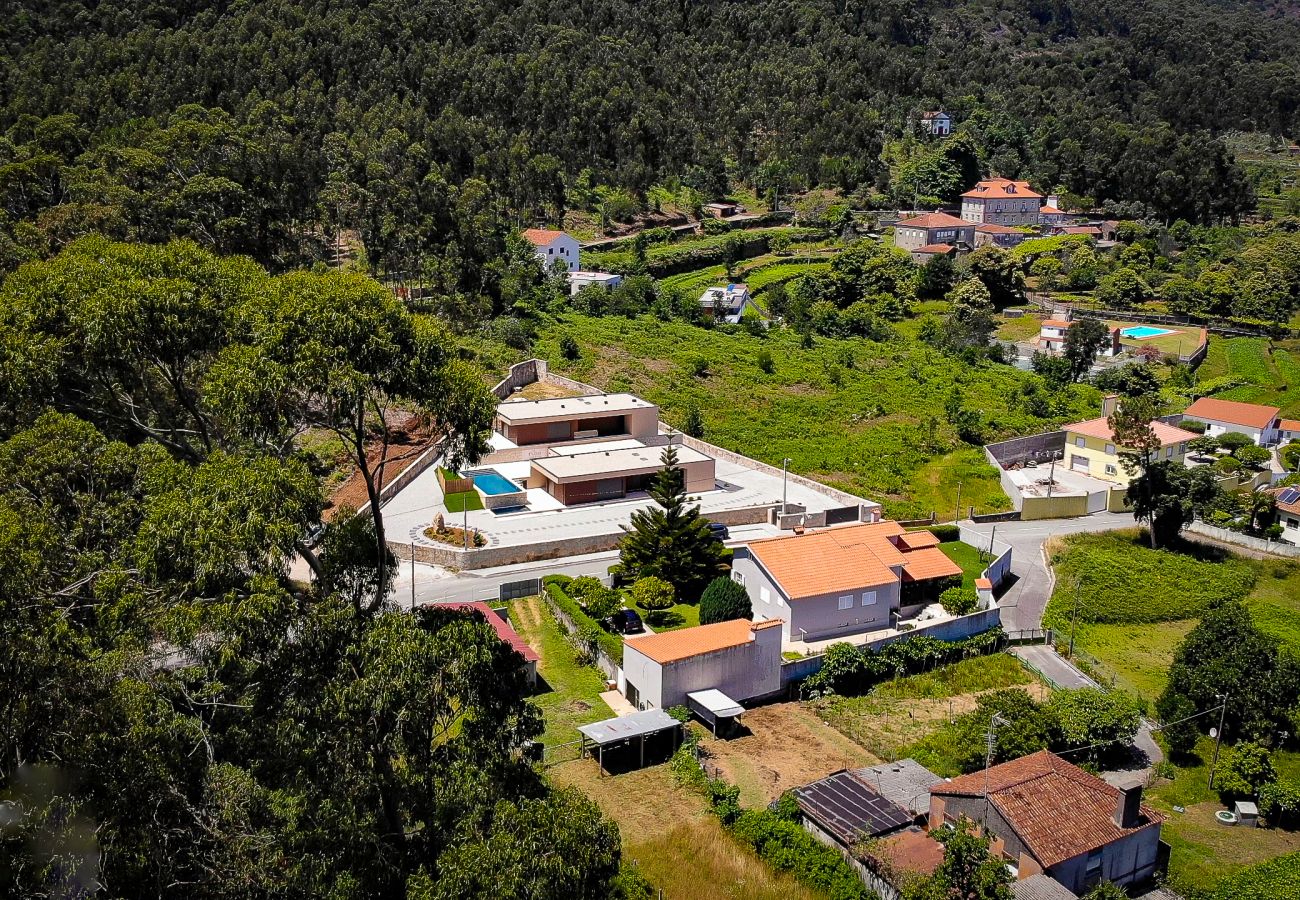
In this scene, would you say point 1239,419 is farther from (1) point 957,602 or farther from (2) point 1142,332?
(1) point 957,602

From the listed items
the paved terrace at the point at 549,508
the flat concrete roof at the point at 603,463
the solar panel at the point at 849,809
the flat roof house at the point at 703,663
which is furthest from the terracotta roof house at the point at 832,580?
the flat concrete roof at the point at 603,463

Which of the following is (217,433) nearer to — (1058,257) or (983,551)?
(983,551)

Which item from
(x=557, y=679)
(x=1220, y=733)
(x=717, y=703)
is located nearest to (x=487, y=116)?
(x=557, y=679)

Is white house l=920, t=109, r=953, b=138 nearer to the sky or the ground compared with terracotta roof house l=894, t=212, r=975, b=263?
nearer to the sky

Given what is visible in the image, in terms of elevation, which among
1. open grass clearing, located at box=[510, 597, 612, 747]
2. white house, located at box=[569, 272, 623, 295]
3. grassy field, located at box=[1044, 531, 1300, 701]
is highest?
white house, located at box=[569, 272, 623, 295]

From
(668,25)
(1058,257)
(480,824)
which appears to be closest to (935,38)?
(668,25)

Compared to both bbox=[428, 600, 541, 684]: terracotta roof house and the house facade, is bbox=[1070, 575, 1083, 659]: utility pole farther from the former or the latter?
the house facade

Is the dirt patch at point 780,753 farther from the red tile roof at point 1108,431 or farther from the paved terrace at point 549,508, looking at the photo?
the red tile roof at point 1108,431

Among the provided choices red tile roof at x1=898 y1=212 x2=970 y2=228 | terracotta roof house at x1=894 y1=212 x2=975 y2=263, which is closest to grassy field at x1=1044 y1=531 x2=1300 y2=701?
terracotta roof house at x1=894 y1=212 x2=975 y2=263
